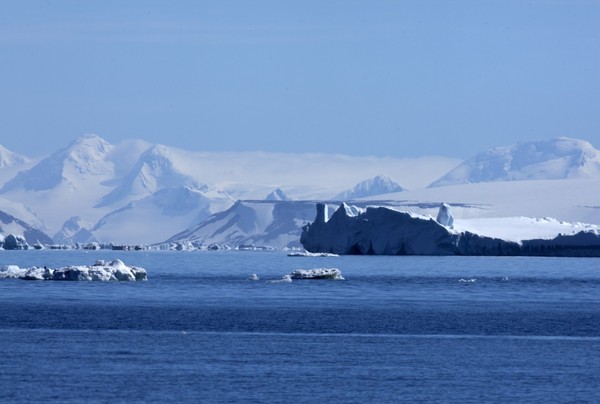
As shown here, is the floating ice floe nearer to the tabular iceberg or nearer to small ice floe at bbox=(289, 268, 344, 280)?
small ice floe at bbox=(289, 268, 344, 280)

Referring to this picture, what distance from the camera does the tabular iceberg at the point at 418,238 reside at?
358 ft

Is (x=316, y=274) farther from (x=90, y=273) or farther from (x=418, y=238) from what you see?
(x=418, y=238)

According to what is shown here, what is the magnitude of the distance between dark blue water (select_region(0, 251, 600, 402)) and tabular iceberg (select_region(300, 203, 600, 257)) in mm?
38244

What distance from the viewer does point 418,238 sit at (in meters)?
110

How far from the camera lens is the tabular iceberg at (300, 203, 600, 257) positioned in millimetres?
109062

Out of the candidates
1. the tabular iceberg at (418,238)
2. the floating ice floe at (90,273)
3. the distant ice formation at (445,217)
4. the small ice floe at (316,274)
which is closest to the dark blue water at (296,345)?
the floating ice floe at (90,273)

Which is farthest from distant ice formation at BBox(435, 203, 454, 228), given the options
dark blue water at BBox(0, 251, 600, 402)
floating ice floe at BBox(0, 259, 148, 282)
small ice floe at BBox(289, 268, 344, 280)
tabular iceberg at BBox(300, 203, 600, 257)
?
dark blue water at BBox(0, 251, 600, 402)

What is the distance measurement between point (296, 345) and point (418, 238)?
7019cm

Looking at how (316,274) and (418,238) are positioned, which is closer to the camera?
(316,274)

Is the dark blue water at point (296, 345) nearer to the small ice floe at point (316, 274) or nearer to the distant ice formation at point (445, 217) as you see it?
the small ice floe at point (316, 274)

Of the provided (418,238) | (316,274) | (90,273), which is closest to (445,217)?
(418,238)

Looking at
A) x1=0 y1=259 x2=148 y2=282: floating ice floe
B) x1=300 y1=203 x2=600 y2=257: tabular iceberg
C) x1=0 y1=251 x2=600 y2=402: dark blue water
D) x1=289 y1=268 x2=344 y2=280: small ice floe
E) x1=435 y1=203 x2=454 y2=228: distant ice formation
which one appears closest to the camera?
x1=0 y1=251 x2=600 y2=402: dark blue water

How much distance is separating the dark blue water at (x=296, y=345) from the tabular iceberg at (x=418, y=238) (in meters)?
38.2

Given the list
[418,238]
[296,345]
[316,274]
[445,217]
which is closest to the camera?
[296,345]
